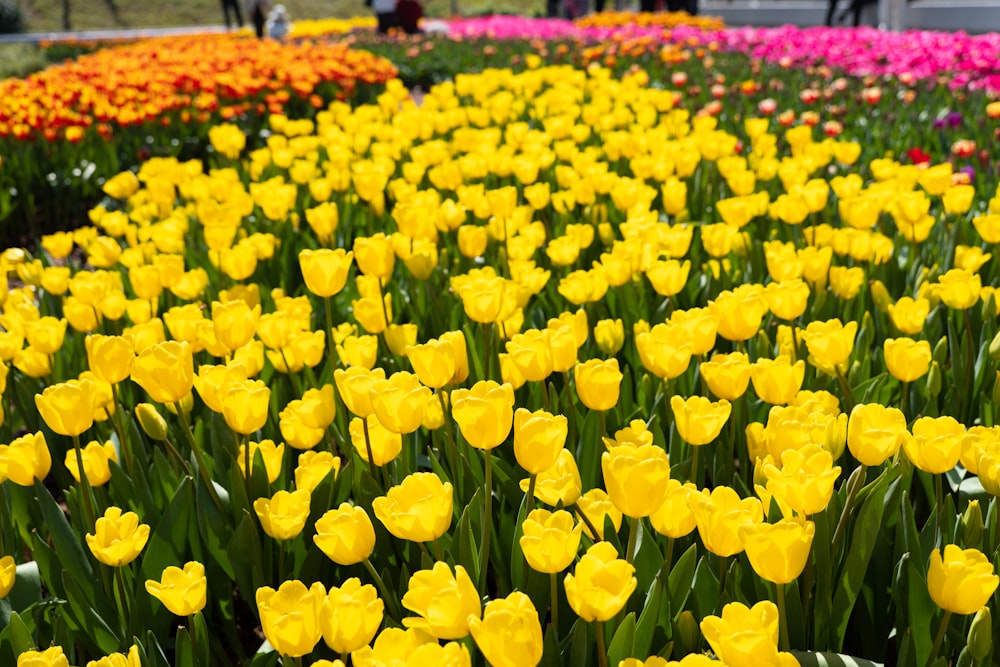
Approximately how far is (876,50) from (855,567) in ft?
28.2

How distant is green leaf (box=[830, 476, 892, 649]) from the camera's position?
1337mm

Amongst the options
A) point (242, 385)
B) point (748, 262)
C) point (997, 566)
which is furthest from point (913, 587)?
point (748, 262)

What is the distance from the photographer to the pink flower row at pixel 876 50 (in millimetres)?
6953

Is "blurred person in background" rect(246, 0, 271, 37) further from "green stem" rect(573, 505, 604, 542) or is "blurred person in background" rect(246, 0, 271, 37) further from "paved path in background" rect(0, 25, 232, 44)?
"green stem" rect(573, 505, 604, 542)

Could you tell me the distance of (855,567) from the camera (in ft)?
4.40

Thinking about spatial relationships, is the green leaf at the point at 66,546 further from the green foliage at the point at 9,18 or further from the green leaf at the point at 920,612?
the green foliage at the point at 9,18

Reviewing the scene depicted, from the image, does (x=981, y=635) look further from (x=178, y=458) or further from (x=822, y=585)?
(x=178, y=458)

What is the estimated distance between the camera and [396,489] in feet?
3.90

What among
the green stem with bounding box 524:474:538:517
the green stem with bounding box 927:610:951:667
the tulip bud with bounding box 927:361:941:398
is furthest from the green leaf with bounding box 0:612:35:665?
the tulip bud with bounding box 927:361:941:398

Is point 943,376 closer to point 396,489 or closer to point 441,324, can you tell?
point 441,324

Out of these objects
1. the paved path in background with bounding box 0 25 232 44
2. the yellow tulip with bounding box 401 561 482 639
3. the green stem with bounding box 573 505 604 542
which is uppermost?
the paved path in background with bounding box 0 25 232 44

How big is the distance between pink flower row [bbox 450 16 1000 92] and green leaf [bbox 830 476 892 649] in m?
5.83

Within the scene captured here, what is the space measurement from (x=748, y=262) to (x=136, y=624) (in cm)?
196

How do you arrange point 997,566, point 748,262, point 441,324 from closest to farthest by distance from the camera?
point 997,566 → point 441,324 → point 748,262
